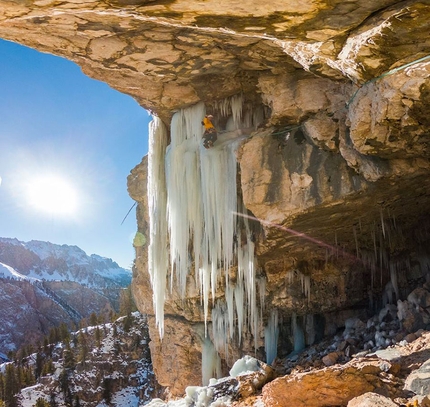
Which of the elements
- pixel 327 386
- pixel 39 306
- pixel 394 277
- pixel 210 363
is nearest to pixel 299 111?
pixel 327 386

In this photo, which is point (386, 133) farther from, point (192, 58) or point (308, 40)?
point (192, 58)

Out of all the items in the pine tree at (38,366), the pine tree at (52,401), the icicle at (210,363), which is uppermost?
the icicle at (210,363)

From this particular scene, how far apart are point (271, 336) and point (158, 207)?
5440mm

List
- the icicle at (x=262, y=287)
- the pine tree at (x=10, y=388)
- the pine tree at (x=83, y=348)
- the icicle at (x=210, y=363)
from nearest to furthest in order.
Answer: the icicle at (x=262, y=287), the icicle at (x=210, y=363), the pine tree at (x=10, y=388), the pine tree at (x=83, y=348)

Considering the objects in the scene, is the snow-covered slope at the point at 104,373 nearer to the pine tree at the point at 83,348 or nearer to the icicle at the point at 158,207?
the pine tree at the point at 83,348

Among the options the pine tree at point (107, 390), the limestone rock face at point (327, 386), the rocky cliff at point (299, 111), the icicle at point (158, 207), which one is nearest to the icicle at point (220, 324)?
the rocky cliff at point (299, 111)

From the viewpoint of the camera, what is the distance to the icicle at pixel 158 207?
9.73 metres

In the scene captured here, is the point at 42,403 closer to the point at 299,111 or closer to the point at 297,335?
the point at 297,335

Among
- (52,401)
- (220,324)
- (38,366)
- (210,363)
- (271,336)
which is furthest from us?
(38,366)

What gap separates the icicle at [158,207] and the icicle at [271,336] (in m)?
3.42

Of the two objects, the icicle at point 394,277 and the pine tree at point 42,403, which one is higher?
the icicle at point 394,277

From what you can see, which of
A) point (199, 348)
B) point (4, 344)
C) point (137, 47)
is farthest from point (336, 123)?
point (4, 344)

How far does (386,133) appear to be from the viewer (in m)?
5.73

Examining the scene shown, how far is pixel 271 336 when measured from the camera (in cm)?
1115
